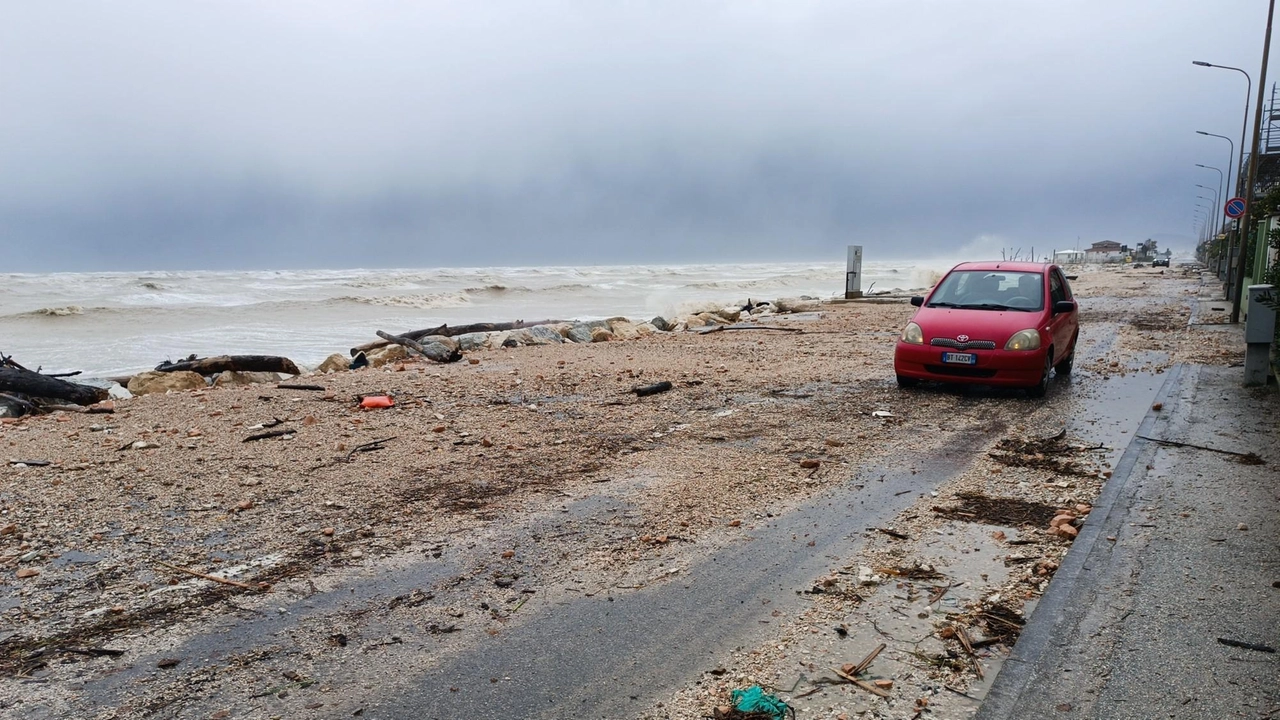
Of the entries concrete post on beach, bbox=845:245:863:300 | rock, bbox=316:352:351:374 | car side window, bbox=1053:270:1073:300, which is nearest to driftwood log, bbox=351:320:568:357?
rock, bbox=316:352:351:374

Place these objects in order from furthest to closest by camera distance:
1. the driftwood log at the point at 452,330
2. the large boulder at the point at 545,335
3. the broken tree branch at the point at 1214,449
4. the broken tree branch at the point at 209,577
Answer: the large boulder at the point at 545,335 < the driftwood log at the point at 452,330 < the broken tree branch at the point at 1214,449 < the broken tree branch at the point at 209,577

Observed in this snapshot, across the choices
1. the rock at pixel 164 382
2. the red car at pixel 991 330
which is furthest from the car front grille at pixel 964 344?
the rock at pixel 164 382

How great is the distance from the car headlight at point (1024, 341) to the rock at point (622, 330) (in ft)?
36.1

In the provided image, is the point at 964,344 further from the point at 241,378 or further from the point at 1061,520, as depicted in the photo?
the point at 241,378

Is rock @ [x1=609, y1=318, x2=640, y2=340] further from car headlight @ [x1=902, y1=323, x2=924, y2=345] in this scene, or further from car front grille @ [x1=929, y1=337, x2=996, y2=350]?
car front grille @ [x1=929, y1=337, x2=996, y2=350]

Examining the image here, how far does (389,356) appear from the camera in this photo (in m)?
15.9

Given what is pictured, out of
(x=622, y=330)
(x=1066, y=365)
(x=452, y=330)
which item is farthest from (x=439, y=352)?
(x=1066, y=365)

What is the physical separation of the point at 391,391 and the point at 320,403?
3.23 feet

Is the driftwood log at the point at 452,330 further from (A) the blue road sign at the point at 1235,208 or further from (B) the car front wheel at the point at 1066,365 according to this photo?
(A) the blue road sign at the point at 1235,208

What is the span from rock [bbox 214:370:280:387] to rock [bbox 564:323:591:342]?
23.7 feet

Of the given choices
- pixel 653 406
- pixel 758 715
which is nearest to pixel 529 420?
pixel 653 406

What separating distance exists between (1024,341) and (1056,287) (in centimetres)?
217

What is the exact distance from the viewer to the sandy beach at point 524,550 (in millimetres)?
3492

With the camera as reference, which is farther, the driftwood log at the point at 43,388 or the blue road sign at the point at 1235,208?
the blue road sign at the point at 1235,208
